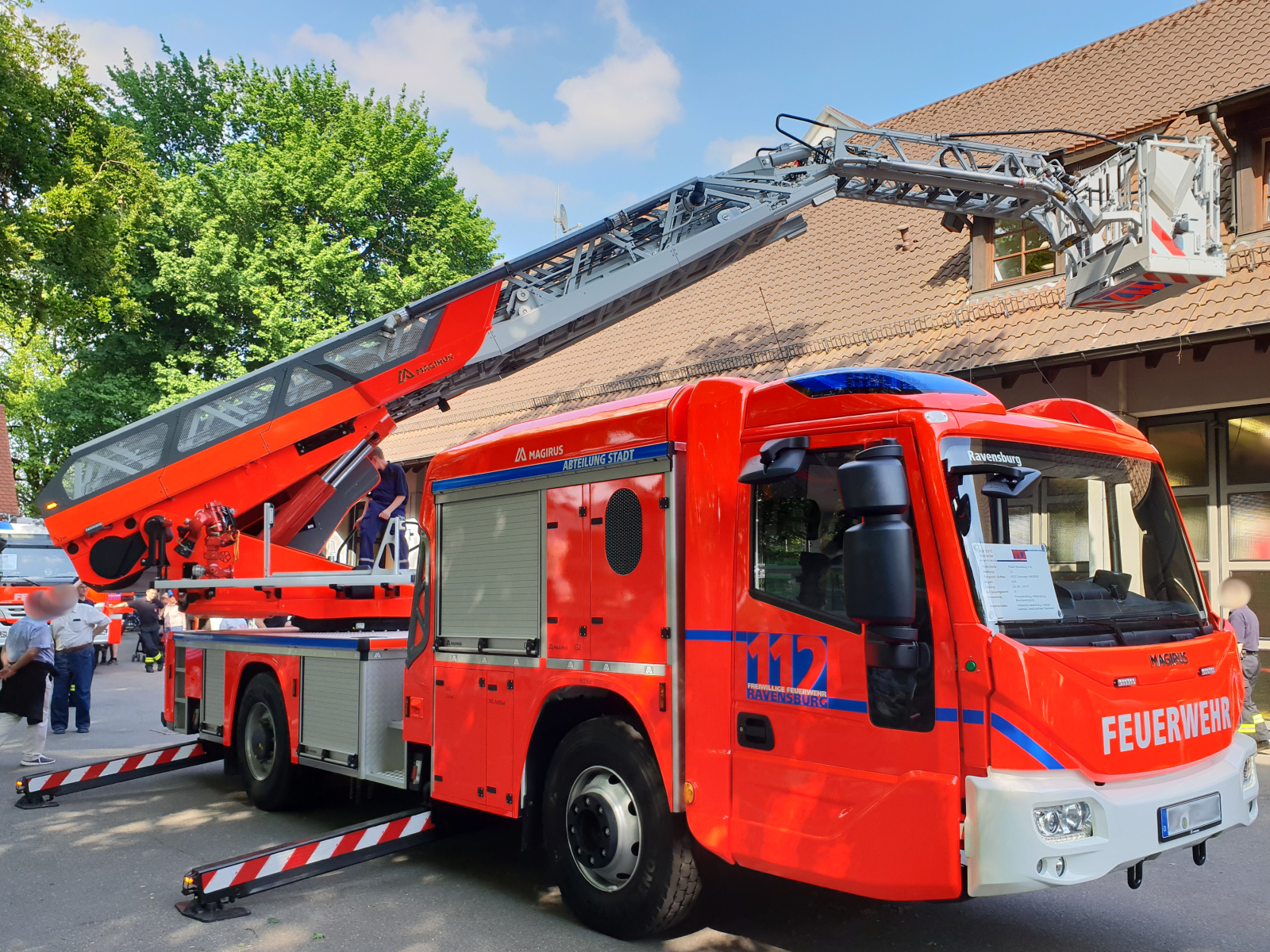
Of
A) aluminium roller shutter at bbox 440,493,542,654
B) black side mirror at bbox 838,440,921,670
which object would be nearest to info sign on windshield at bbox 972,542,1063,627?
black side mirror at bbox 838,440,921,670

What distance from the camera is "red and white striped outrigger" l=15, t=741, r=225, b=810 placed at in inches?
320

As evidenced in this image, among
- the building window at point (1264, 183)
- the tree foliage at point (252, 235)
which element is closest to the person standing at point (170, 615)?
the tree foliage at point (252, 235)

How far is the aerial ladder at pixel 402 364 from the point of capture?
28.6ft

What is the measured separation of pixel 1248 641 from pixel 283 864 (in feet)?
28.3

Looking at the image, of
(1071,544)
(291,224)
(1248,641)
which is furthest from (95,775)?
(291,224)

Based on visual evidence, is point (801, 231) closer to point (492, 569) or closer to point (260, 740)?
point (492, 569)

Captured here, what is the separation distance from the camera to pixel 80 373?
25.5 metres

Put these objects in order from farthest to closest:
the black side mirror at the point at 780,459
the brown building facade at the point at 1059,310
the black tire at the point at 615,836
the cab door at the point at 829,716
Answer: the brown building facade at the point at 1059,310 < the black tire at the point at 615,836 < the black side mirror at the point at 780,459 < the cab door at the point at 829,716

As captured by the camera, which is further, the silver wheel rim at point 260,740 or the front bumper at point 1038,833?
the silver wheel rim at point 260,740

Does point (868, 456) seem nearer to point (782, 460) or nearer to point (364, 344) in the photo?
point (782, 460)

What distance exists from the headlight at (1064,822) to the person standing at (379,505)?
6773mm

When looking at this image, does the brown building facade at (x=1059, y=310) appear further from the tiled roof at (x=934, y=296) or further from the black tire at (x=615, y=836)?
the black tire at (x=615, y=836)

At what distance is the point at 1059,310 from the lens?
37.3 ft

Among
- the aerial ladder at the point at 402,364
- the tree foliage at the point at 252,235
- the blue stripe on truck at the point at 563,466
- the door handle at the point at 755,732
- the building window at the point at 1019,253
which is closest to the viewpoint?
the door handle at the point at 755,732
